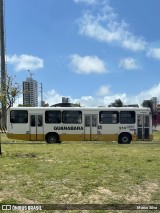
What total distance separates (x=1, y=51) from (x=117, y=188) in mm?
44349

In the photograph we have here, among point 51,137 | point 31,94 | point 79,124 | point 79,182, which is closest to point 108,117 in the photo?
point 79,124

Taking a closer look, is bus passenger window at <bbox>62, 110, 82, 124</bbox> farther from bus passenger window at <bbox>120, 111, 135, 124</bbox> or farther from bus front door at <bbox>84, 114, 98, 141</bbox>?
bus passenger window at <bbox>120, 111, 135, 124</bbox>

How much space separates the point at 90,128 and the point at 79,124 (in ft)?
2.64

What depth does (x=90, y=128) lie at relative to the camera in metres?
31.6

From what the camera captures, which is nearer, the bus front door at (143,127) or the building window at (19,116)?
the building window at (19,116)

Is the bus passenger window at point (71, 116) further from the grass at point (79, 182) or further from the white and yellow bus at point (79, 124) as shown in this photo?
the grass at point (79, 182)

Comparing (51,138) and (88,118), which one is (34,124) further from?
(88,118)

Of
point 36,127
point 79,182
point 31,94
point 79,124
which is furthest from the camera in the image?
point 31,94

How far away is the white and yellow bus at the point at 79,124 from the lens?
31406mm

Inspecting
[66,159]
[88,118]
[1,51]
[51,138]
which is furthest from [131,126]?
[1,51]

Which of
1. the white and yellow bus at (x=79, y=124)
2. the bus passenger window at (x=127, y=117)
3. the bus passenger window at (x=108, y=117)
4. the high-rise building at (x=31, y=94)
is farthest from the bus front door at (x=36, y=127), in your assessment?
the high-rise building at (x=31, y=94)

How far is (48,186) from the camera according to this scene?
32.4 ft

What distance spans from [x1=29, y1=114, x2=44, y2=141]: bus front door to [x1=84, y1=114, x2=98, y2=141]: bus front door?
Result: 302 cm

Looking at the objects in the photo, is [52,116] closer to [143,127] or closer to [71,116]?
[71,116]
